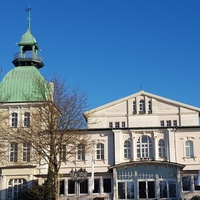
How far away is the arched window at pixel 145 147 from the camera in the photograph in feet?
148

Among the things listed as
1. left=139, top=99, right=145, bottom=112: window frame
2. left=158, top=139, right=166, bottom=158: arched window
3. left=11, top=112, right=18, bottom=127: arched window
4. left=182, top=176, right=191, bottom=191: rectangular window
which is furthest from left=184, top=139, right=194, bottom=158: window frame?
left=11, top=112, right=18, bottom=127: arched window

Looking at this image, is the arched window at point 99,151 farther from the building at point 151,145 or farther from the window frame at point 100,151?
the building at point 151,145

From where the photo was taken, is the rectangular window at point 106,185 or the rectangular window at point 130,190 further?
the rectangular window at point 106,185

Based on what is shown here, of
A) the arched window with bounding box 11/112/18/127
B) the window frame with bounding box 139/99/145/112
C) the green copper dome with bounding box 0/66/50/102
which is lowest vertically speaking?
the arched window with bounding box 11/112/18/127

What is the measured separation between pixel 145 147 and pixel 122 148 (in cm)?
253

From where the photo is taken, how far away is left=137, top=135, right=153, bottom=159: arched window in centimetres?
4509

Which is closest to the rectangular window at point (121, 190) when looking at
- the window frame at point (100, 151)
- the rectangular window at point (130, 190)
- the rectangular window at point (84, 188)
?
the rectangular window at point (130, 190)

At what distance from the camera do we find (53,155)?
116 ft

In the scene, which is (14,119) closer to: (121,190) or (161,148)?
(121,190)

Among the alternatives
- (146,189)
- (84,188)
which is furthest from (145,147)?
(84,188)

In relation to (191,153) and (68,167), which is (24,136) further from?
(191,153)

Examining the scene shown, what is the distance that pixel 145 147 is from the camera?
45.4m

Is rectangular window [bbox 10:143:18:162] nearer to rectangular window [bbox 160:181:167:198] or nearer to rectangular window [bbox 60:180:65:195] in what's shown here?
rectangular window [bbox 60:180:65:195]

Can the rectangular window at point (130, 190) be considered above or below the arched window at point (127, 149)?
below
